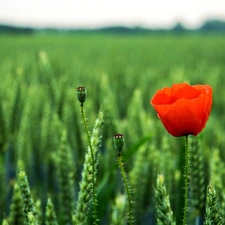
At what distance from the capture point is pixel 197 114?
58cm

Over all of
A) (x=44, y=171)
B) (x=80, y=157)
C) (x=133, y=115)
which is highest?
(x=133, y=115)

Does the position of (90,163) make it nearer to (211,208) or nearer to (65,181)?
(211,208)

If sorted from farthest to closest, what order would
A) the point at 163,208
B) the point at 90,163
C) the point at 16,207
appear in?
the point at 16,207 < the point at 90,163 < the point at 163,208

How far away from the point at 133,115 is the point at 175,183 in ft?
1.42

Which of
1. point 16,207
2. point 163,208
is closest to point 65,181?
point 16,207

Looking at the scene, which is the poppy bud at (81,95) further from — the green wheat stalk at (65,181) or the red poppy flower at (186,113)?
the green wheat stalk at (65,181)

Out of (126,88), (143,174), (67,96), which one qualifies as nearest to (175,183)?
(143,174)

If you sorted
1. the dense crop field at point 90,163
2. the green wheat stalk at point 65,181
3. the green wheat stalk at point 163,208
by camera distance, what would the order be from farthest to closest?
the green wheat stalk at point 65,181
the dense crop field at point 90,163
the green wheat stalk at point 163,208

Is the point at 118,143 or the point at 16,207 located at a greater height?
the point at 118,143

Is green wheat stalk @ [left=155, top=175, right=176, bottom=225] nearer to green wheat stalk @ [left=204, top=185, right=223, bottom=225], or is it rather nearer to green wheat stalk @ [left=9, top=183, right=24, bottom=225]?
green wheat stalk @ [left=204, top=185, right=223, bottom=225]

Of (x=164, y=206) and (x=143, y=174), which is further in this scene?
(x=143, y=174)

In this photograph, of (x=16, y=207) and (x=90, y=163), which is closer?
(x=90, y=163)

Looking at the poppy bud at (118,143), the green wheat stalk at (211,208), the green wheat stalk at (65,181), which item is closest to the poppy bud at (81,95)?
the poppy bud at (118,143)

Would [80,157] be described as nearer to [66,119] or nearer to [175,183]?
[66,119]
